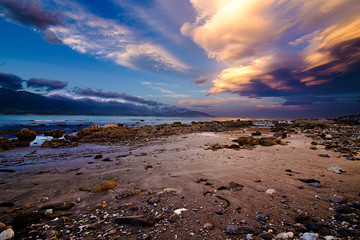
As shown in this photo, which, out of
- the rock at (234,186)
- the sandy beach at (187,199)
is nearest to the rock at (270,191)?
the sandy beach at (187,199)

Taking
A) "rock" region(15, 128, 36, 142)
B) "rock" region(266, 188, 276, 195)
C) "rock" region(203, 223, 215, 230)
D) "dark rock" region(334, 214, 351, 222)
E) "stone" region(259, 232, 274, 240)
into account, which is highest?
"dark rock" region(334, 214, 351, 222)

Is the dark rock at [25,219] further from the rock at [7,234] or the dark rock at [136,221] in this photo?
the dark rock at [136,221]

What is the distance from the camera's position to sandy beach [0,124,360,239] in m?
2.50

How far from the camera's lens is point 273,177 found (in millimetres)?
4812

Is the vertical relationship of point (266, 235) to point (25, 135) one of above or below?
above

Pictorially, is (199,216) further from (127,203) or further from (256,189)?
(256,189)

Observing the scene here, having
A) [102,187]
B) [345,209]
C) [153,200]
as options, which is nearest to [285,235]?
[345,209]

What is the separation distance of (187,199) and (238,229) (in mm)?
1454

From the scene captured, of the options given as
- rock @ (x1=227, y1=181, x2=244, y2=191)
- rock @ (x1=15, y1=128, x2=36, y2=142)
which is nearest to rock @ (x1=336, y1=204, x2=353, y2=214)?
rock @ (x1=227, y1=181, x2=244, y2=191)

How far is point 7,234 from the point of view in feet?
7.89

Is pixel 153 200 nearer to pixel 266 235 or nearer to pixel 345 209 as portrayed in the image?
pixel 266 235

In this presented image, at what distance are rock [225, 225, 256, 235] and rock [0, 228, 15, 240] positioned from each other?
3648mm

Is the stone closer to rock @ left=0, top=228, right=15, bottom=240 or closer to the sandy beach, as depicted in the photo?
the sandy beach

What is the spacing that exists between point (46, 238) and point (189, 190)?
3078mm
